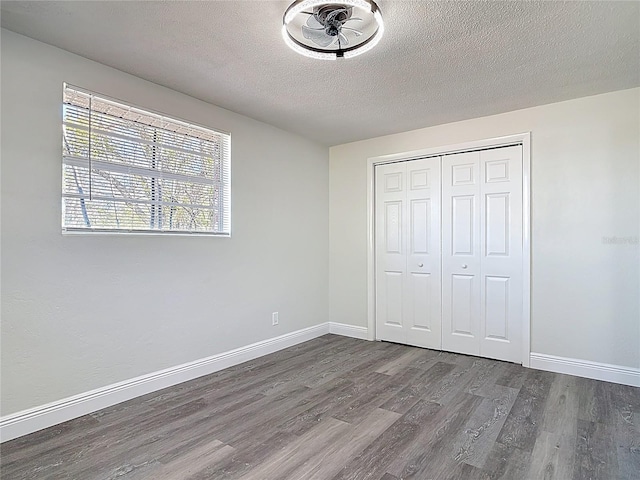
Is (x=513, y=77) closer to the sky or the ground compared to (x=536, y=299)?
closer to the sky

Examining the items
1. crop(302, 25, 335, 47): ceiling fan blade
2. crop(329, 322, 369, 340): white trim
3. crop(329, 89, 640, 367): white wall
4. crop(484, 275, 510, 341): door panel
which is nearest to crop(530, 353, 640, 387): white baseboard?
crop(329, 89, 640, 367): white wall

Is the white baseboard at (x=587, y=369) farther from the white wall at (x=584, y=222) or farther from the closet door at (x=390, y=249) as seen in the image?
the closet door at (x=390, y=249)

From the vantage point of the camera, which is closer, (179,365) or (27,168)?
(27,168)

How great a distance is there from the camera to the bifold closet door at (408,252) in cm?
392

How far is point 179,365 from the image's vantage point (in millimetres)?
2988

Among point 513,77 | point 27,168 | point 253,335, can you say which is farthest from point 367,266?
point 27,168

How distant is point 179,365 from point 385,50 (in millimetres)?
2806

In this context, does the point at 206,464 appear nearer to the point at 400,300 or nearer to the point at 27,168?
the point at 27,168

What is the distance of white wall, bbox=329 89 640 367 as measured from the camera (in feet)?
9.59

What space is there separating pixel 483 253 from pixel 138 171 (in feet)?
10.4

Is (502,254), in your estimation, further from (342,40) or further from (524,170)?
(342,40)

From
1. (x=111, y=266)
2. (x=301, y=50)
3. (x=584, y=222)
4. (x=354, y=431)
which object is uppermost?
(x=301, y=50)

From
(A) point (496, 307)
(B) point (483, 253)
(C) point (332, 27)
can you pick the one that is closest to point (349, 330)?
(A) point (496, 307)

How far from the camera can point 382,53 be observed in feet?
7.70
